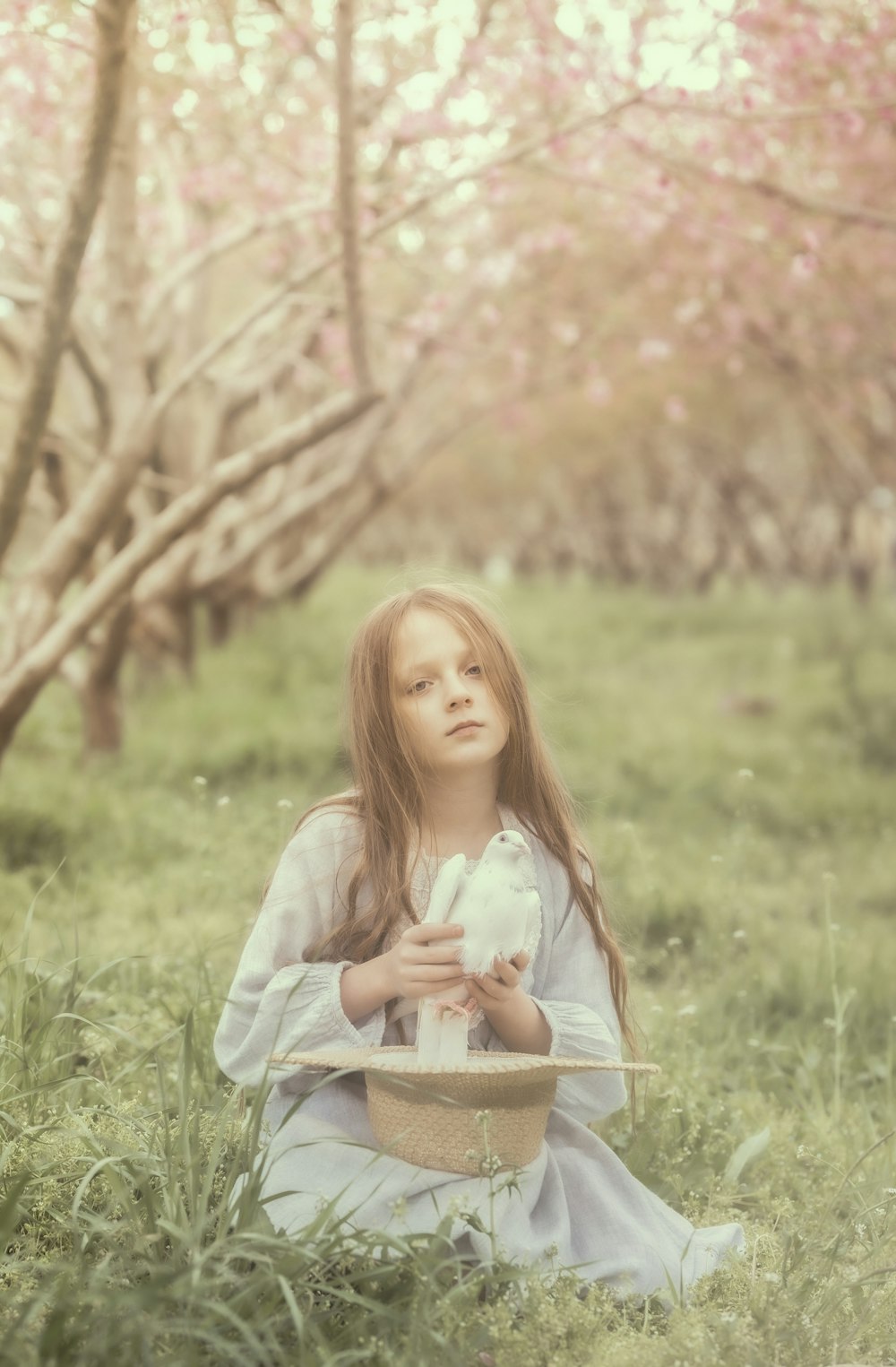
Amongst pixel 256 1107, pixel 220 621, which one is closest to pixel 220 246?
pixel 256 1107

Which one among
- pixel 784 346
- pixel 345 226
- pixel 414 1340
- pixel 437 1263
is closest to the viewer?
pixel 414 1340

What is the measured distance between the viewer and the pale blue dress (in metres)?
2.36

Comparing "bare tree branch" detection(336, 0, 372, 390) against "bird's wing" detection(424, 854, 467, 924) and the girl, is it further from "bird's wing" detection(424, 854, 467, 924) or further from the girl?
"bird's wing" detection(424, 854, 467, 924)

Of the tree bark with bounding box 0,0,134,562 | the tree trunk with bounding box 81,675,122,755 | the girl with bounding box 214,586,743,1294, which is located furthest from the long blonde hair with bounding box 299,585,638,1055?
the tree trunk with bounding box 81,675,122,755

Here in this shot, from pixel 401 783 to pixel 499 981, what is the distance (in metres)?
0.52

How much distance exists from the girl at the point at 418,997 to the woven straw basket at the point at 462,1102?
0.06m

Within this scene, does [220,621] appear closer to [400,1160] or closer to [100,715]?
[100,715]

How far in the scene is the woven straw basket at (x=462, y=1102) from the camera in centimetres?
220

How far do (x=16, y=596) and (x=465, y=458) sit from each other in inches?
757

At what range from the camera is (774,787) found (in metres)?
7.37

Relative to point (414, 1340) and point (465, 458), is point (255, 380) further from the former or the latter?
point (465, 458)

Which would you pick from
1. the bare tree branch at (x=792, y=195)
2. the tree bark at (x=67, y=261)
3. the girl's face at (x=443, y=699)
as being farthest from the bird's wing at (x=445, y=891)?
the bare tree branch at (x=792, y=195)

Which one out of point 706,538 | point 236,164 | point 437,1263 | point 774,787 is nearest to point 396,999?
point 437,1263

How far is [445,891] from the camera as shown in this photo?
87.7 inches
